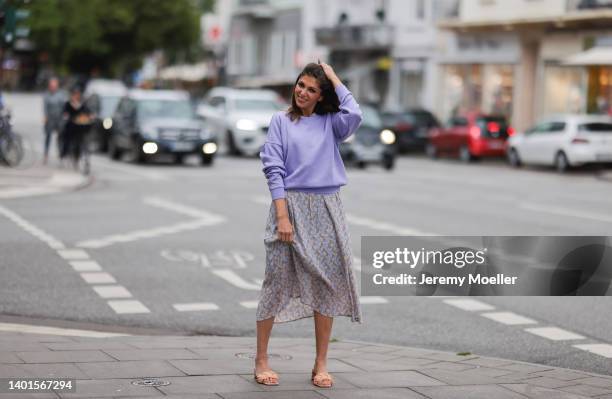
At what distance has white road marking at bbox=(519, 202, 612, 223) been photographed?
1978cm

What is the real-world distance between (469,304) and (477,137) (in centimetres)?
2920

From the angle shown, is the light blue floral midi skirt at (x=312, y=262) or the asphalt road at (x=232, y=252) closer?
the light blue floral midi skirt at (x=312, y=262)

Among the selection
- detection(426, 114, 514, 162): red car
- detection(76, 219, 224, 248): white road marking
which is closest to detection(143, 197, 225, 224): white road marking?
detection(76, 219, 224, 248): white road marking

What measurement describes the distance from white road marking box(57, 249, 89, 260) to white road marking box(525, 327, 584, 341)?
5.50m

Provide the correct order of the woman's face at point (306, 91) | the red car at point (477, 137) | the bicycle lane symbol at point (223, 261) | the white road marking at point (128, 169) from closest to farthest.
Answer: the woman's face at point (306, 91), the bicycle lane symbol at point (223, 261), the white road marking at point (128, 169), the red car at point (477, 137)

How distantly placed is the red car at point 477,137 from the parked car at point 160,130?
390 inches

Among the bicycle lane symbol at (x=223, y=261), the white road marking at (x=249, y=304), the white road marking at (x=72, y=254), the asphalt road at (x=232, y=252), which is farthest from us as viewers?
the white road marking at (x=72, y=254)

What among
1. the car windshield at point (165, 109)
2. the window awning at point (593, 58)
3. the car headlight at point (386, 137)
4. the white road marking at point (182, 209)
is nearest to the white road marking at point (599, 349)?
the white road marking at point (182, 209)

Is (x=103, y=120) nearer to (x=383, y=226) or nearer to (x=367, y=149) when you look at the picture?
(x=367, y=149)

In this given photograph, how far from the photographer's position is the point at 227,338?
9.27 m

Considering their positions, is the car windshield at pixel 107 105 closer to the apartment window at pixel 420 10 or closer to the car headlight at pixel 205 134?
the car headlight at pixel 205 134

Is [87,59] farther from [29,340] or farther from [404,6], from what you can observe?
[29,340]

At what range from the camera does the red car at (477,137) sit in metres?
40.4

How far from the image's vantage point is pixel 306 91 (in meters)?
7.43
